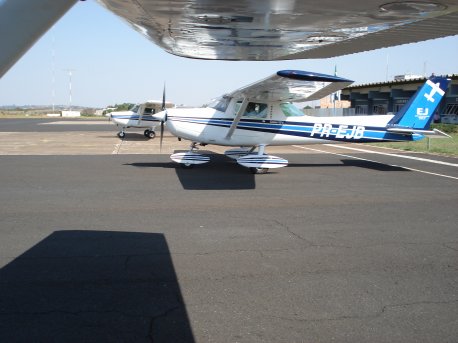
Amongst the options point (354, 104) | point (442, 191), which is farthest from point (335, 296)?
point (354, 104)

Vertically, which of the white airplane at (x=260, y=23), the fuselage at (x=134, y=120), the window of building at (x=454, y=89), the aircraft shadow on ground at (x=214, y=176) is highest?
the window of building at (x=454, y=89)

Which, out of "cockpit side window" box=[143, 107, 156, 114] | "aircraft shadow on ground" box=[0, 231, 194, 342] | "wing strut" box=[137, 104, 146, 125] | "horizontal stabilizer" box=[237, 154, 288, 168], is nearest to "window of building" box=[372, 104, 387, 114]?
"cockpit side window" box=[143, 107, 156, 114]

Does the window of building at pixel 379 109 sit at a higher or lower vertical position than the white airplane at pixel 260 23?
higher

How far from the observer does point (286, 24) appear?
9.50ft

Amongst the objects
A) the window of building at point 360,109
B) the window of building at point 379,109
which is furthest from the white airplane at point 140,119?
the window of building at point 360,109

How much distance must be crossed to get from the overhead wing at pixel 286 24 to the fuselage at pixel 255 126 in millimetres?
9133

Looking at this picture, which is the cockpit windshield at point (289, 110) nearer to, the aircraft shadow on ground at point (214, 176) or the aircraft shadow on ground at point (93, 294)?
the aircraft shadow on ground at point (214, 176)

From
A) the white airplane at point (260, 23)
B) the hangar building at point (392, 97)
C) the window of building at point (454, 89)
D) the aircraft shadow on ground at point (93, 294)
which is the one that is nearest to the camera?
the white airplane at point (260, 23)

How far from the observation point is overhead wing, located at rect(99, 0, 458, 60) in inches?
96.9

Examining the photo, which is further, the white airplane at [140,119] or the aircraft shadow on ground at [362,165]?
the white airplane at [140,119]

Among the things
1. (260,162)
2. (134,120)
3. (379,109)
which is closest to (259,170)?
(260,162)

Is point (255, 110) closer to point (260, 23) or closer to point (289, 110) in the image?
point (289, 110)

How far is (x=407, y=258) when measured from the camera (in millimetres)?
5320

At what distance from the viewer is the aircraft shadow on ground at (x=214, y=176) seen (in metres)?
10.3
